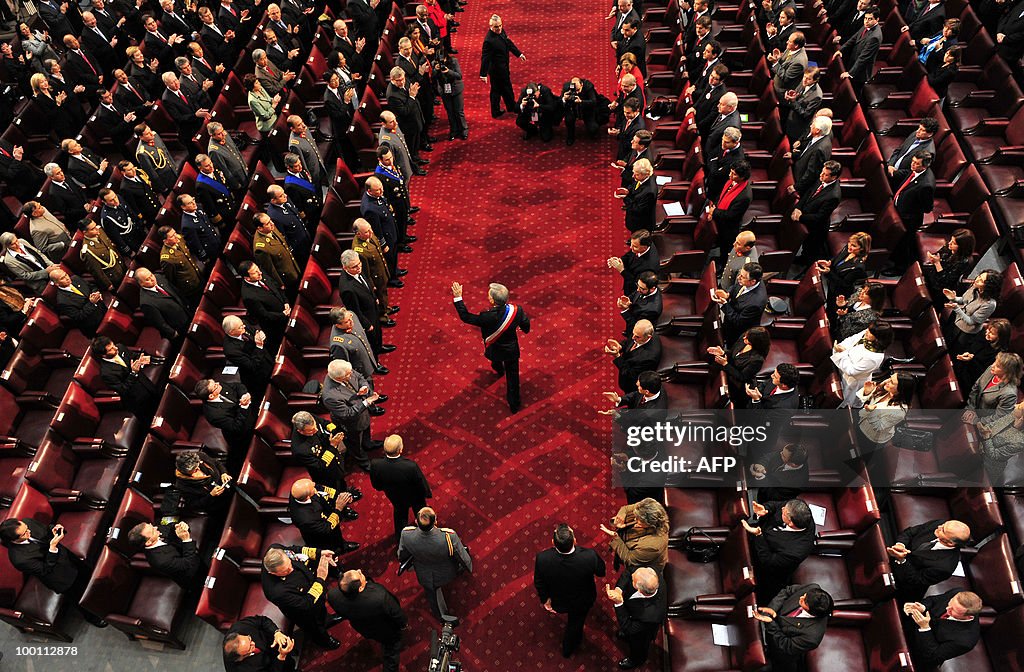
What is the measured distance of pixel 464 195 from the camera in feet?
27.5

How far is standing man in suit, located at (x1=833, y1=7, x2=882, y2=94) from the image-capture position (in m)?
7.82

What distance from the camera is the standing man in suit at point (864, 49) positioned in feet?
25.7

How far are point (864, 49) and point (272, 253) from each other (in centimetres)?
684

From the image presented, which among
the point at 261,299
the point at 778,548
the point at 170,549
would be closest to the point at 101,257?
the point at 261,299

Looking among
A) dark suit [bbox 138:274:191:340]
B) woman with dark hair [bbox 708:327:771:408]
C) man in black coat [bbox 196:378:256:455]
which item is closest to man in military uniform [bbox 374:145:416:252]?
dark suit [bbox 138:274:191:340]

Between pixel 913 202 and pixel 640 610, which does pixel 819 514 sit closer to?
pixel 640 610

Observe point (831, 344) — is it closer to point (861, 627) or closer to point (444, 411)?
point (861, 627)

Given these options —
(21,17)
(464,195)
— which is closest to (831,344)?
(464,195)

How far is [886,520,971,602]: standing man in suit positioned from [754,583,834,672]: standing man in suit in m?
0.74

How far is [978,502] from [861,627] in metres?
1.16

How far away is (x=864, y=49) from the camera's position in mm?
7926

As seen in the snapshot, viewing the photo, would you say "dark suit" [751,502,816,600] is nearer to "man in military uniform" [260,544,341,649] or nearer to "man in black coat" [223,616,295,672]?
"man in military uniform" [260,544,341,649]

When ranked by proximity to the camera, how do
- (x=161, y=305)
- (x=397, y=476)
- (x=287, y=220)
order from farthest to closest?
(x=287, y=220), (x=161, y=305), (x=397, y=476)

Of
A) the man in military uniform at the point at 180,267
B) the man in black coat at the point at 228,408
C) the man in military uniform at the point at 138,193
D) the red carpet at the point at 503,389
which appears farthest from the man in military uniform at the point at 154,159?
the man in black coat at the point at 228,408
